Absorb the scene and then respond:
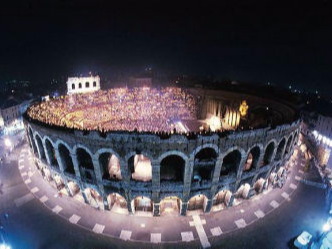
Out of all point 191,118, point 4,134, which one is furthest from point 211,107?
point 4,134

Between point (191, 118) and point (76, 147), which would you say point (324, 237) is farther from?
point (191, 118)

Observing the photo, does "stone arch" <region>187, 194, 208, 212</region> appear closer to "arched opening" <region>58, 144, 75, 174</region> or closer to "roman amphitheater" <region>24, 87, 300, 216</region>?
"roman amphitheater" <region>24, 87, 300, 216</region>

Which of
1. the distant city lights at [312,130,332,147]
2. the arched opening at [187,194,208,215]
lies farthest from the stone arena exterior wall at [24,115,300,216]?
the distant city lights at [312,130,332,147]

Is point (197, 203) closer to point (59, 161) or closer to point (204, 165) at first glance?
point (204, 165)

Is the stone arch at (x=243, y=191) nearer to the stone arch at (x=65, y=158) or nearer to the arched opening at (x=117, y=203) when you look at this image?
the arched opening at (x=117, y=203)

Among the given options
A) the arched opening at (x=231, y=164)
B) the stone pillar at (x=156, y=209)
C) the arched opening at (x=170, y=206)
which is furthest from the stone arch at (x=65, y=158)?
the arched opening at (x=231, y=164)

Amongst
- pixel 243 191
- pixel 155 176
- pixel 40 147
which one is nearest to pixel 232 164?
pixel 243 191
